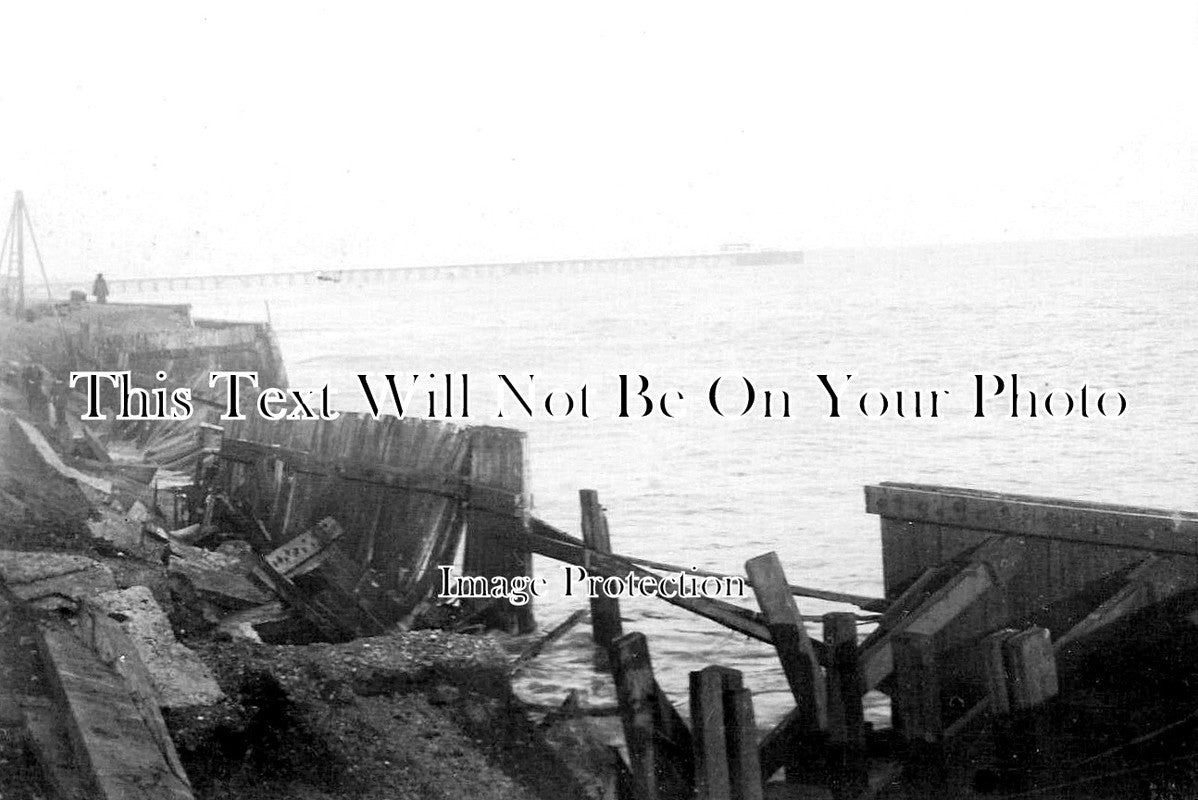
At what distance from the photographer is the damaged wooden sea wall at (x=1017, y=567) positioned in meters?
5.18

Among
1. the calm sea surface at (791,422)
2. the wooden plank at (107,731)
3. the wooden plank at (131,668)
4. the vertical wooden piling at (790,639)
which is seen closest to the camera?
the wooden plank at (107,731)

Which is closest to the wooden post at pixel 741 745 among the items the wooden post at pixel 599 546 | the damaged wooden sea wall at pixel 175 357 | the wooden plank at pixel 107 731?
the wooden plank at pixel 107 731

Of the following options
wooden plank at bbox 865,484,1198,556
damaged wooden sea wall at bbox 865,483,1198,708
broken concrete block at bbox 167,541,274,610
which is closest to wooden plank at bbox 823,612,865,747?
damaged wooden sea wall at bbox 865,483,1198,708

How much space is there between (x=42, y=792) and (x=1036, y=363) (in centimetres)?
3555

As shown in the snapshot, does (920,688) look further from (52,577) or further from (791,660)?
(52,577)

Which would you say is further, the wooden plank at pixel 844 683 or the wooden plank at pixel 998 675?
the wooden plank at pixel 844 683

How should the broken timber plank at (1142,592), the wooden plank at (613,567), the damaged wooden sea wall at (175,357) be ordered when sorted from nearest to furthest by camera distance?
the broken timber plank at (1142,592), the wooden plank at (613,567), the damaged wooden sea wall at (175,357)

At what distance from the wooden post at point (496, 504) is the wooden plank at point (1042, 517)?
2286 mm

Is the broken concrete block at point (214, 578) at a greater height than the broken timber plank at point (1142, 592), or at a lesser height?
lesser

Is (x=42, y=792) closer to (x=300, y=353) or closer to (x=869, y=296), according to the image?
(x=300, y=353)

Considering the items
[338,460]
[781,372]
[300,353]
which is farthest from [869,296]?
[338,460]

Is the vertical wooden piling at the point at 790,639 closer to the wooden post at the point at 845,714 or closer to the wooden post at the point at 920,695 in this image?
the wooden post at the point at 845,714

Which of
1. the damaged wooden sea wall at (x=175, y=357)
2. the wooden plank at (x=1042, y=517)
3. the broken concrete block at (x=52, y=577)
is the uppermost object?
the damaged wooden sea wall at (x=175, y=357)

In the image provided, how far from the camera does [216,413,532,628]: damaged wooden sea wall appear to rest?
7.95 metres
